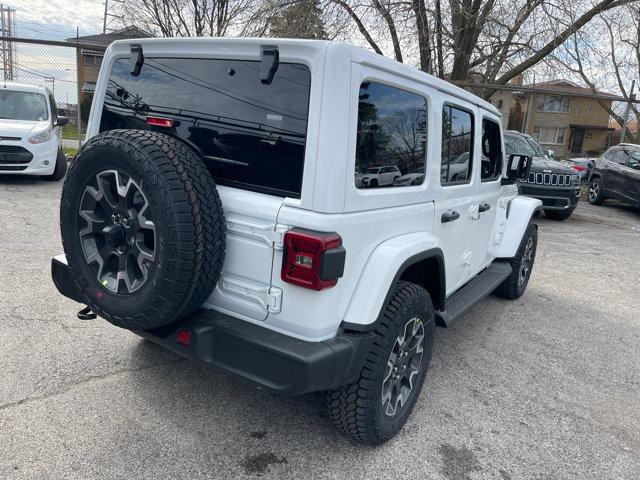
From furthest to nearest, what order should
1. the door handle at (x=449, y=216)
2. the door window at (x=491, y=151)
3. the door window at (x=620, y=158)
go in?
1. the door window at (x=620, y=158)
2. the door window at (x=491, y=151)
3. the door handle at (x=449, y=216)

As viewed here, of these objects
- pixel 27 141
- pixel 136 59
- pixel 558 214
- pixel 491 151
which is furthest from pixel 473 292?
pixel 27 141

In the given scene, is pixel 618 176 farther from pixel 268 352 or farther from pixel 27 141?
pixel 27 141

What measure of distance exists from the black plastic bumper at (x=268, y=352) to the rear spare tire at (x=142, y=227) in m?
0.14

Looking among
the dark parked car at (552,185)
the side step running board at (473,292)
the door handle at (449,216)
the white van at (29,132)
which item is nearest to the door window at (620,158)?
the dark parked car at (552,185)

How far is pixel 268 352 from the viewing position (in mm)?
2170

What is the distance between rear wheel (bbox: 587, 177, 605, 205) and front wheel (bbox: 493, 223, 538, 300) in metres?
9.33

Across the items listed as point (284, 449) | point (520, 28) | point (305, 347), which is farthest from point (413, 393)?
point (520, 28)

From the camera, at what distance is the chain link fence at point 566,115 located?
13.9m

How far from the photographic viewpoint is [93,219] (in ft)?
7.84

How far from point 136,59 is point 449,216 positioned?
2.02m

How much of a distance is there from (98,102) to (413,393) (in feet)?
8.18

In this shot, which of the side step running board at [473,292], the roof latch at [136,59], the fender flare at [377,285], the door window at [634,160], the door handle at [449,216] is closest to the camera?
the fender flare at [377,285]

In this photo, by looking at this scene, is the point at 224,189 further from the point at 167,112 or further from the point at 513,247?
the point at 513,247

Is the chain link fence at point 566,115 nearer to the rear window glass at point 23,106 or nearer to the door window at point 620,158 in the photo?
→ the door window at point 620,158
